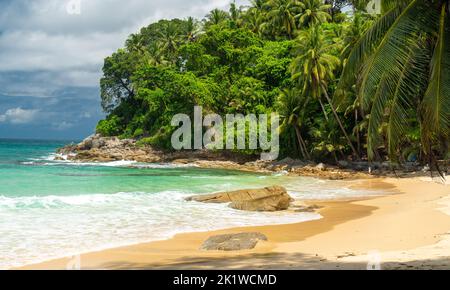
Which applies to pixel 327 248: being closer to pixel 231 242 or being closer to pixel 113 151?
pixel 231 242

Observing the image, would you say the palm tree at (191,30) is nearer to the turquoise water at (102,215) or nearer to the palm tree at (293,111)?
the palm tree at (293,111)

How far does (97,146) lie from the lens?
65312mm

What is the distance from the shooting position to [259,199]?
19.3m

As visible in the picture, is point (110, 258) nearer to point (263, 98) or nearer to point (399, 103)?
point (399, 103)

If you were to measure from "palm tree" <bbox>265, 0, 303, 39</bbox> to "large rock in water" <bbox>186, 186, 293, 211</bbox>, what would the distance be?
45628 mm

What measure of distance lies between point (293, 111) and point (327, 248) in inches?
1398

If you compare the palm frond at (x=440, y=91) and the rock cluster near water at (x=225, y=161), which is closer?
the palm frond at (x=440, y=91)

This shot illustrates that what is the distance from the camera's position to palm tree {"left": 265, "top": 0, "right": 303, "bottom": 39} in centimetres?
6159

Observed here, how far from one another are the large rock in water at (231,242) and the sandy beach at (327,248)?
9.1 inches

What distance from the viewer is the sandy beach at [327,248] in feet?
29.8

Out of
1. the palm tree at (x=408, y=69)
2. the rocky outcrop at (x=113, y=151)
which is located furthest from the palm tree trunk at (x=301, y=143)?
the palm tree at (x=408, y=69)

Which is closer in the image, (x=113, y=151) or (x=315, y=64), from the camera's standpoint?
(x=315, y=64)

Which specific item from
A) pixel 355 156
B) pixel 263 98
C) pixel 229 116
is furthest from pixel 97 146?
pixel 355 156

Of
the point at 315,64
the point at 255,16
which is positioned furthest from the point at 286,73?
the point at 255,16
